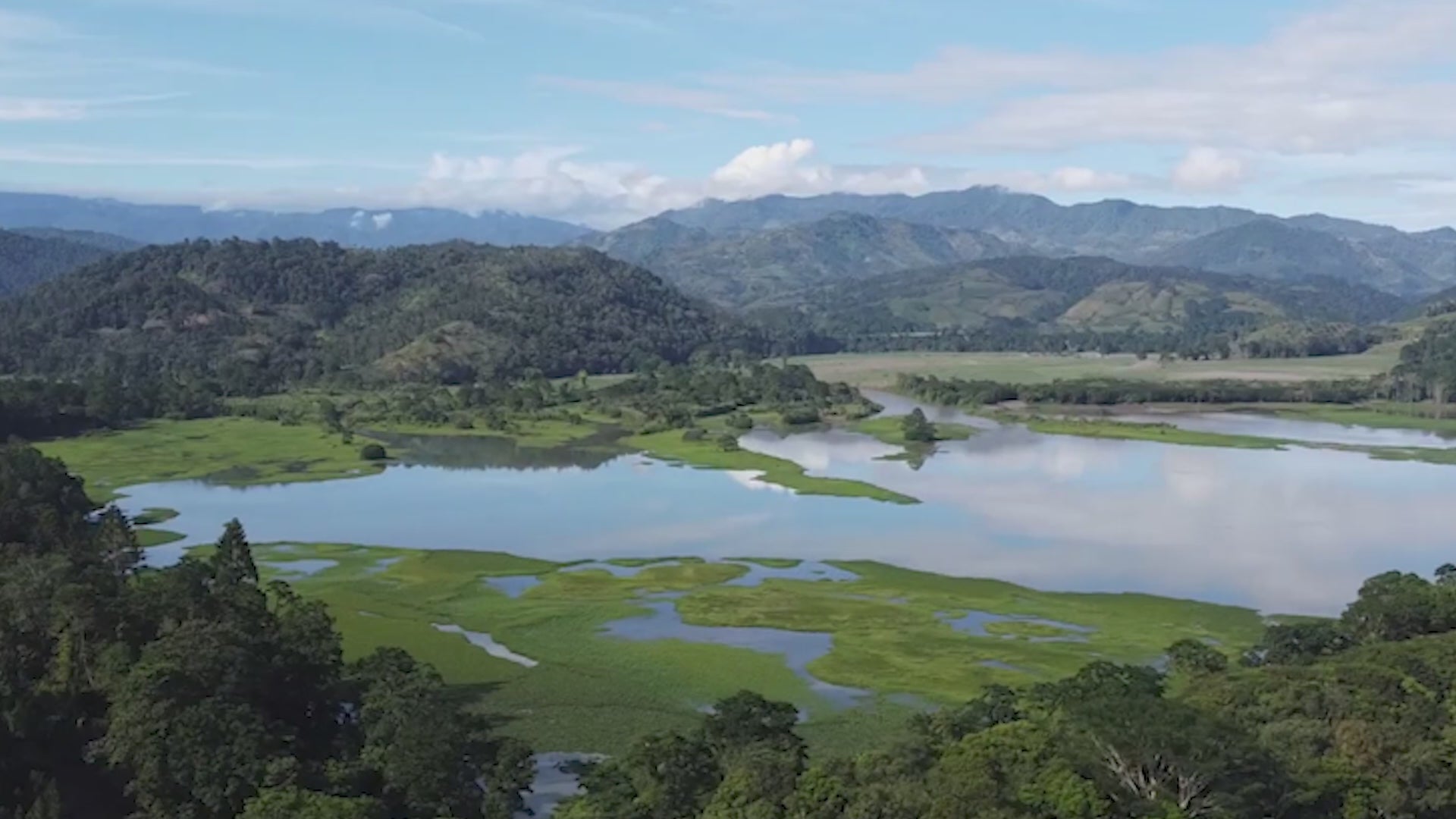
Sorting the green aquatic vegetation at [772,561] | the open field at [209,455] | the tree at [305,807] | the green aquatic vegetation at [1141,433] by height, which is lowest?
the open field at [209,455]

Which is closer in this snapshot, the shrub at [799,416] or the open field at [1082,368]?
the shrub at [799,416]

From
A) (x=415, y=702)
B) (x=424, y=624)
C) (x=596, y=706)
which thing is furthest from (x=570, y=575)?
(x=415, y=702)

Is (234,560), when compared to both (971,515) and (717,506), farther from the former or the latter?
(971,515)

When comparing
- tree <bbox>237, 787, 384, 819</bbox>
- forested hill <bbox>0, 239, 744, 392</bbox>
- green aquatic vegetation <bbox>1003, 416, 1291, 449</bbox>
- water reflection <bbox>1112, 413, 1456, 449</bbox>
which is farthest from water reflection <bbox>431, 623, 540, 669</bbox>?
forested hill <bbox>0, 239, 744, 392</bbox>

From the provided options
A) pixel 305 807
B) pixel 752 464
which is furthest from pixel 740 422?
pixel 305 807

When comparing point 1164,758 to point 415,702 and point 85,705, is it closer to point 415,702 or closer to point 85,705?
point 415,702

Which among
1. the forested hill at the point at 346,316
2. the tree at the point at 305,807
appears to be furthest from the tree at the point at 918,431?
the tree at the point at 305,807

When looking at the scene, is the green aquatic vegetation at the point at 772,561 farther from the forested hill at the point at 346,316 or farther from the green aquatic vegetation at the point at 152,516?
the forested hill at the point at 346,316
